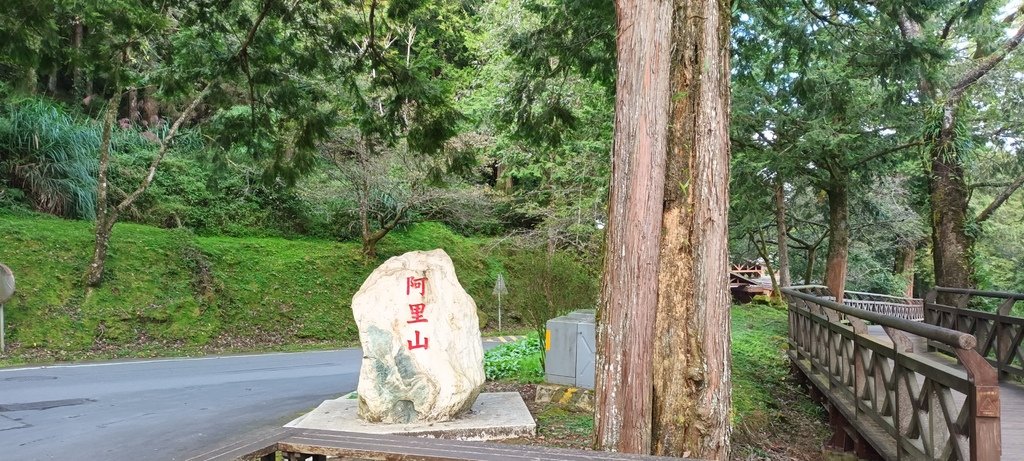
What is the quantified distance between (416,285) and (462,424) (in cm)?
157

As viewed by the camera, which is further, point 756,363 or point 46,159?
point 46,159

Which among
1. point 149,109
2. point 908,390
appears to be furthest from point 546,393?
point 149,109

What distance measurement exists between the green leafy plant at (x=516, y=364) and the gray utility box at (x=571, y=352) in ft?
3.68

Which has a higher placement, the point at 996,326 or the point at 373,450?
the point at 996,326

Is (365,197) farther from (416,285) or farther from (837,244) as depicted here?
(416,285)

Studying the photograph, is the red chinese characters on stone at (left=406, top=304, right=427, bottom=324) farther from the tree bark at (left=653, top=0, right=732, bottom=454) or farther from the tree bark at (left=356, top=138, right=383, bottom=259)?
the tree bark at (left=356, top=138, right=383, bottom=259)

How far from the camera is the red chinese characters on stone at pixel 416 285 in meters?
7.59

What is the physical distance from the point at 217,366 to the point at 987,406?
13025 millimetres

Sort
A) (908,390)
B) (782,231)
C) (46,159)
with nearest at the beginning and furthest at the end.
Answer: (908,390) → (46,159) → (782,231)

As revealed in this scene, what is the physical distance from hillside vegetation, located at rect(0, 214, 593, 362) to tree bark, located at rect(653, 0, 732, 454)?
264 inches

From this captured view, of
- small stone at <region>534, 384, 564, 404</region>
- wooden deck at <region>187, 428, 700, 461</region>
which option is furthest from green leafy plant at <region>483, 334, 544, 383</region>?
wooden deck at <region>187, 428, 700, 461</region>

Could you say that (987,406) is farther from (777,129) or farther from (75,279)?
(75,279)

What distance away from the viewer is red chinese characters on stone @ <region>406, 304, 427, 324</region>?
7.44 meters

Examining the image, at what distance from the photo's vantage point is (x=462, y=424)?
716 centimetres
